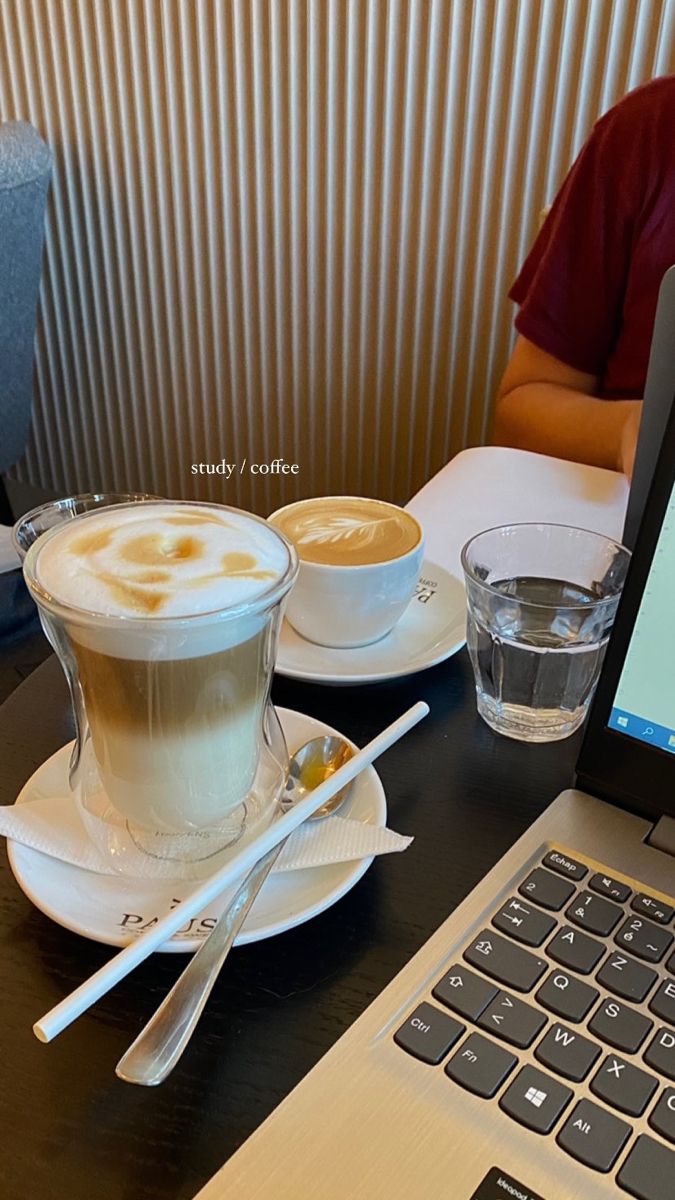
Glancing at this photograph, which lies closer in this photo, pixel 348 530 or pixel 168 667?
pixel 168 667

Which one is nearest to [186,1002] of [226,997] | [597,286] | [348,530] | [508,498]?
[226,997]

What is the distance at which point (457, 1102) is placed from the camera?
34 cm

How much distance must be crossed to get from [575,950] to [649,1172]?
3.3 inches

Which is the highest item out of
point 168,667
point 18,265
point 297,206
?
point 168,667

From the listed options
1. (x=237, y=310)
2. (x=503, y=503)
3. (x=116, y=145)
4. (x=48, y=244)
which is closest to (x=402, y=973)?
(x=503, y=503)

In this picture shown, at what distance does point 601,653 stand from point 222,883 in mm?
255

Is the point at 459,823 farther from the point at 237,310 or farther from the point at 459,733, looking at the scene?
the point at 237,310

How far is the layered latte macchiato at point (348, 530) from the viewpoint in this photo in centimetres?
63

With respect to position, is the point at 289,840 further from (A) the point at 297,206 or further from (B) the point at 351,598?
(A) the point at 297,206

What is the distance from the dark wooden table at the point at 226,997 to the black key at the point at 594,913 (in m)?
0.06

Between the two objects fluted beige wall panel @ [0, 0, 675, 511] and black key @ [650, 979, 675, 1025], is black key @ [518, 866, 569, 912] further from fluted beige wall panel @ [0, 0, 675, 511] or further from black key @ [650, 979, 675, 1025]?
fluted beige wall panel @ [0, 0, 675, 511]

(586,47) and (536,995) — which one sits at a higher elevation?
(586,47)

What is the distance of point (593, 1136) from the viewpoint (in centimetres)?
33

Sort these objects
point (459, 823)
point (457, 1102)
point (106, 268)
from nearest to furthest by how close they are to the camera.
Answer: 1. point (457, 1102)
2. point (459, 823)
3. point (106, 268)
